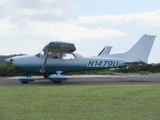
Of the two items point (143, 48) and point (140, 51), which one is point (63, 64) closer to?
point (140, 51)

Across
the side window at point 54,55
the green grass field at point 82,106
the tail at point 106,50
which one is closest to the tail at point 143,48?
the side window at point 54,55

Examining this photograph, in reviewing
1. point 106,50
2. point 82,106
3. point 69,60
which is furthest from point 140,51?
point 106,50

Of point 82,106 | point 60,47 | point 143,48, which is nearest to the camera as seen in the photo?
point 82,106

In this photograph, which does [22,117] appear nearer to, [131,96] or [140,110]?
[140,110]

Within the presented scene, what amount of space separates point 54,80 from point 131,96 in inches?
324

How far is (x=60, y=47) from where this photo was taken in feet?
54.5

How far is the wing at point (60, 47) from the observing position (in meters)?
15.5

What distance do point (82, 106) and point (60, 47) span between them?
32.7ft

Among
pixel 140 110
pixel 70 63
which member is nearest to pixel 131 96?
pixel 140 110

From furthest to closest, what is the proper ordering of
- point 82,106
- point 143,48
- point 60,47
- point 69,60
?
point 143,48
point 69,60
point 60,47
point 82,106

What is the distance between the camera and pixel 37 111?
642 cm

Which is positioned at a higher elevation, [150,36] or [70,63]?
[150,36]

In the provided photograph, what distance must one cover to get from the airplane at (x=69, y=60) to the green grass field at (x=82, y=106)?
7.73 meters

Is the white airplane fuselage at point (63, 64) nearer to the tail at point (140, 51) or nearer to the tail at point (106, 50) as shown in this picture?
the tail at point (140, 51)
